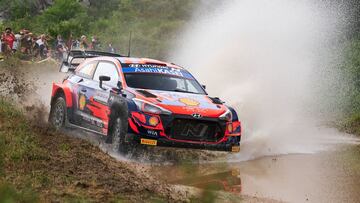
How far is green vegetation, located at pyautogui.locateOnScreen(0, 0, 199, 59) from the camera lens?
37.3 meters

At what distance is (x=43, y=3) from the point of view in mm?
53000

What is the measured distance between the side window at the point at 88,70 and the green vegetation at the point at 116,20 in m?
23.1

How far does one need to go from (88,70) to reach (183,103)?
2.43 metres

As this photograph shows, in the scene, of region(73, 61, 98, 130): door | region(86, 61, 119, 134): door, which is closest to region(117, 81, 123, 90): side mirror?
region(86, 61, 119, 134): door

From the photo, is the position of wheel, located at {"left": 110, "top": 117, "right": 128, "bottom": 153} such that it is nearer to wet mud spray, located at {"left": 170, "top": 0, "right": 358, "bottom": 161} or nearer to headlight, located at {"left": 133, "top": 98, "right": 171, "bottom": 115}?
headlight, located at {"left": 133, "top": 98, "right": 171, "bottom": 115}

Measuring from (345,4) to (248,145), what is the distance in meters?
13.8

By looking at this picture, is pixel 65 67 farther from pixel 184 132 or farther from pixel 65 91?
pixel 184 132

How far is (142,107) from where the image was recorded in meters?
9.28

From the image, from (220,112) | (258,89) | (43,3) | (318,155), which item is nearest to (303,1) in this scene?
(258,89)

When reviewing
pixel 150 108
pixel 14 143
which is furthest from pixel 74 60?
pixel 14 143

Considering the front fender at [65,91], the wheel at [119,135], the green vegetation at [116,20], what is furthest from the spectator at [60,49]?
the wheel at [119,135]

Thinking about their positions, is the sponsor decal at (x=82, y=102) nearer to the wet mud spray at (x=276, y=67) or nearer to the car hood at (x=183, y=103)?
the car hood at (x=183, y=103)

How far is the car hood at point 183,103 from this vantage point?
9.38 meters

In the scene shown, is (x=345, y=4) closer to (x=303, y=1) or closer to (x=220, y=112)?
(x=303, y=1)
